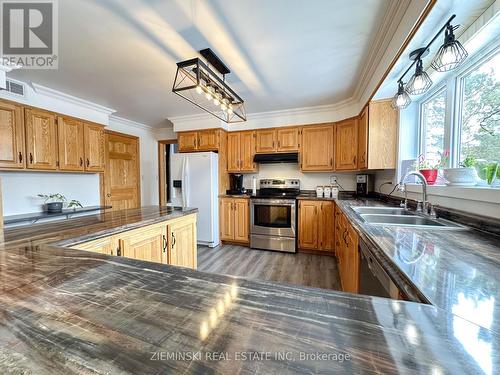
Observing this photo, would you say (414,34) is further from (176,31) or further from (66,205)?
(66,205)

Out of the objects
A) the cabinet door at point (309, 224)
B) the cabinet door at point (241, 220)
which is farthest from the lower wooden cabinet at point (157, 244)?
the cabinet door at point (309, 224)

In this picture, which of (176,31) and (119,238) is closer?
(119,238)

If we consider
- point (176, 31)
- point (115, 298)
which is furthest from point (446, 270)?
point (176, 31)

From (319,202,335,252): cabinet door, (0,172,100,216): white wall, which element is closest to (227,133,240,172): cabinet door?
(319,202,335,252): cabinet door

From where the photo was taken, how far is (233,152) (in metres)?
4.00

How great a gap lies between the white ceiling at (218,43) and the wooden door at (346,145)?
0.54 meters

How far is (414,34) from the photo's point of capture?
4.65 ft

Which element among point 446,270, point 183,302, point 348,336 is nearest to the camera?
point 348,336

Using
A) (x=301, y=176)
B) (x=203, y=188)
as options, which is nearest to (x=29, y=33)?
(x=203, y=188)

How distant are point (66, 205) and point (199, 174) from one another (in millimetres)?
1966

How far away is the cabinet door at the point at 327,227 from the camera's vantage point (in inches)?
125

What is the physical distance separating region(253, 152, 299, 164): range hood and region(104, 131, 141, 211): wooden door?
245cm

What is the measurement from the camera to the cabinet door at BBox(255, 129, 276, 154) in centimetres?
377

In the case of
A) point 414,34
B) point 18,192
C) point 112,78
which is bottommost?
point 18,192
